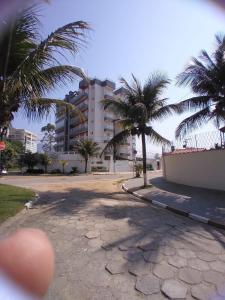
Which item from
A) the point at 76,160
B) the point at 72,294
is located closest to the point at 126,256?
the point at 72,294

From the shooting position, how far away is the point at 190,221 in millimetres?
8336

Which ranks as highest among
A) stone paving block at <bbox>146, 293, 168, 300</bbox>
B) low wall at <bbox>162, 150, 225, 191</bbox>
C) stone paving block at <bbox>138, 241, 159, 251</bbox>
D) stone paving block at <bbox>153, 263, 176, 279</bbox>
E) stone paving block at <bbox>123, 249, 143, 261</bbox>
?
low wall at <bbox>162, 150, 225, 191</bbox>

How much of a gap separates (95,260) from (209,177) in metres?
11.5

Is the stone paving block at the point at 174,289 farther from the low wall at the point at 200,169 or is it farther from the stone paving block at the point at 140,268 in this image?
the low wall at the point at 200,169

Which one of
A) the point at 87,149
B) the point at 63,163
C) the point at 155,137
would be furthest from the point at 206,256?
the point at 63,163

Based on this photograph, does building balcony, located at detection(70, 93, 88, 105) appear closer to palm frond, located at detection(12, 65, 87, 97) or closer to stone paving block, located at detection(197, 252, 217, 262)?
palm frond, located at detection(12, 65, 87, 97)

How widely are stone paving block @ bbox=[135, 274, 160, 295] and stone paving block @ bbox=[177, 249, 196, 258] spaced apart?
Answer: 3.57ft

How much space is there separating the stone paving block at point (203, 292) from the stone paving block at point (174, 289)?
13cm

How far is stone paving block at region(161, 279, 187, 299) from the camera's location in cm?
372

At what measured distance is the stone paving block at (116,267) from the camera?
14.7 feet

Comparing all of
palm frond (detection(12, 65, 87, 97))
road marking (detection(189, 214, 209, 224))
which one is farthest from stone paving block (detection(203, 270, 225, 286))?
palm frond (detection(12, 65, 87, 97))

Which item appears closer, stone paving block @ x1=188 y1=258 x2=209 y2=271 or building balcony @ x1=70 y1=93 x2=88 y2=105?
stone paving block @ x1=188 y1=258 x2=209 y2=271

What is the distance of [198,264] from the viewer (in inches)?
187

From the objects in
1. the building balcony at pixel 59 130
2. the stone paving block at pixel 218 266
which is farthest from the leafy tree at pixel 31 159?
the stone paving block at pixel 218 266
